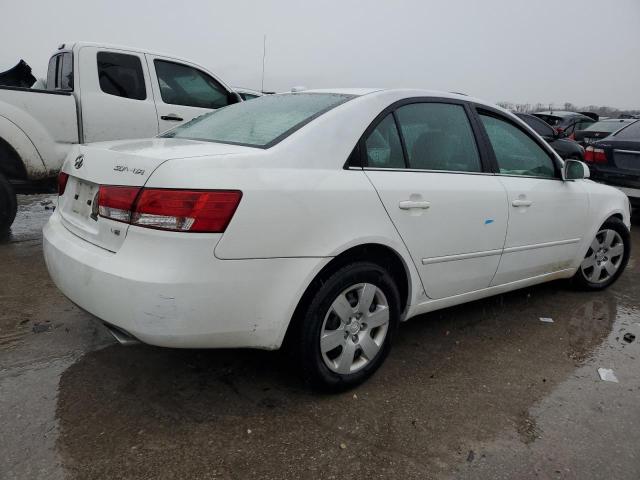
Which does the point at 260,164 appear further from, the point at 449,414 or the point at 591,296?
the point at 591,296

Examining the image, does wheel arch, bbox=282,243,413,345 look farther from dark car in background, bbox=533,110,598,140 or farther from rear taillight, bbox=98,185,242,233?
dark car in background, bbox=533,110,598,140

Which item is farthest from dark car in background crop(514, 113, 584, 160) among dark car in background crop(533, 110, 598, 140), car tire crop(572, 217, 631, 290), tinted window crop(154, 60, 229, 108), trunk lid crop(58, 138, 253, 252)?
trunk lid crop(58, 138, 253, 252)

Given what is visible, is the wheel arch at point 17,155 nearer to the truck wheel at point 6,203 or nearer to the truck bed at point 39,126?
the truck bed at point 39,126

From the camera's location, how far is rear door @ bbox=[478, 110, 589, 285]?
3393mm

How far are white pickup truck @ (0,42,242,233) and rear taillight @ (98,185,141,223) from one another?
3264 millimetres

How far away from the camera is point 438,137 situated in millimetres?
3082

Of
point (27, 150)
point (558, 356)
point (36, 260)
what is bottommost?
point (36, 260)

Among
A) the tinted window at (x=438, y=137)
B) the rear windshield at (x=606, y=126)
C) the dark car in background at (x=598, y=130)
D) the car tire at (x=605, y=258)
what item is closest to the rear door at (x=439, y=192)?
the tinted window at (x=438, y=137)

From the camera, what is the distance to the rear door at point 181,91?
5883 mm

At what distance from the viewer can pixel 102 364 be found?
9.22 feet

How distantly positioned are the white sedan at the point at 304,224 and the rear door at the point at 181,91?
291 centimetres

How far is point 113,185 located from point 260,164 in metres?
0.65

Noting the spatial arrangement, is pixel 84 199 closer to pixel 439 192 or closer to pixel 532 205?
pixel 439 192

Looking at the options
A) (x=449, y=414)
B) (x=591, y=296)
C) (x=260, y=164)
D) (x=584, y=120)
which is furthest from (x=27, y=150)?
(x=584, y=120)
